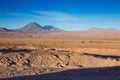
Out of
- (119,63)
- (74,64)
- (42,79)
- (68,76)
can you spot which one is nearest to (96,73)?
(68,76)

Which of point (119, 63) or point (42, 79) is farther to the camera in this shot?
point (119, 63)

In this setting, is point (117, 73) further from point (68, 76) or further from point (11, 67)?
point (11, 67)

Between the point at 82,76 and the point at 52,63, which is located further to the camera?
the point at 52,63

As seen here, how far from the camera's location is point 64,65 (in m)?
24.6

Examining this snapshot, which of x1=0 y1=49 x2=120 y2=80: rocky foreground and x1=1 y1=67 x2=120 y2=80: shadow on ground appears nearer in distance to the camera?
x1=1 y1=67 x2=120 y2=80: shadow on ground

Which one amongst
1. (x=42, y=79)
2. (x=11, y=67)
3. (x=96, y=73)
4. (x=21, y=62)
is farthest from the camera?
(x=21, y=62)

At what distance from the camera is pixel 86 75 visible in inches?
717

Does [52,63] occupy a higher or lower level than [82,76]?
lower

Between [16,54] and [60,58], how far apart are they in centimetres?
414

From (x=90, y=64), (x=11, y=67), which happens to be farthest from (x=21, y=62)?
(x=90, y=64)

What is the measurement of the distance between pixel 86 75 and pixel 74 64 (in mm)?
7169

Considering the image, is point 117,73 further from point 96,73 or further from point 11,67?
point 11,67

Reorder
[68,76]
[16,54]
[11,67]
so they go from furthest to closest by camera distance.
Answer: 1. [16,54]
2. [11,67]
3. [68,76]

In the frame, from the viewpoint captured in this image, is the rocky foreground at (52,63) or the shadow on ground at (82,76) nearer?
the shadow on ground at (82,76)
